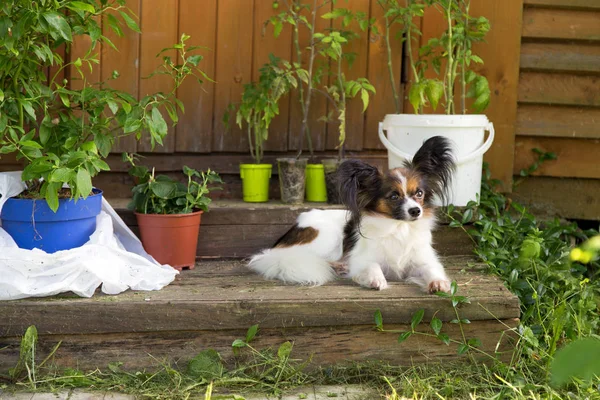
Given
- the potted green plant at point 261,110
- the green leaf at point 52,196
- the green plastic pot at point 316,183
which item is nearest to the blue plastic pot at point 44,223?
the green leaf at point 52,196

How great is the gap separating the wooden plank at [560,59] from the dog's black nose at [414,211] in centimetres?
176

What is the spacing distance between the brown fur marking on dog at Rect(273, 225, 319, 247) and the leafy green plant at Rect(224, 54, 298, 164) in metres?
0.71

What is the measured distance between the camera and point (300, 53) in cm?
414

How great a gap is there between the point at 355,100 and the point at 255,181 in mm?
880

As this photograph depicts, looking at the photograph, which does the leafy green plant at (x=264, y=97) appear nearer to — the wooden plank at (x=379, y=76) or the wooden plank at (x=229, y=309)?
the wooden plank at (x=379, y=76)

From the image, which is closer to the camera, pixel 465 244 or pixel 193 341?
pixel 193 341

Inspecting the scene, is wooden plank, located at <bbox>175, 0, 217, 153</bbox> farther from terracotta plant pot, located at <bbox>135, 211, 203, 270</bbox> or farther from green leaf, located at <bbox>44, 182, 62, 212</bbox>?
green leaf, located at <bbox>44, 182, 62, 212</bbox>

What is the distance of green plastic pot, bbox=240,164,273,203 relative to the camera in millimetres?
3941

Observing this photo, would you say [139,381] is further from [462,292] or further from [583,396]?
[583,396]

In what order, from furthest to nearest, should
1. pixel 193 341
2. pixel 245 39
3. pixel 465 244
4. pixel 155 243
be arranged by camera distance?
pixel 245 39 < pixel 465 244 < pixel 155 243 < pixel 193 341

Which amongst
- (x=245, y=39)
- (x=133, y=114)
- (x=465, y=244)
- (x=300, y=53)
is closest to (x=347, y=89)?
(x=300, y=53)

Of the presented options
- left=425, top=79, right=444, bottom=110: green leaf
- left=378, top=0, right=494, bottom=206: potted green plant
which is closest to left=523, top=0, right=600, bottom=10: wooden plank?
left=378, top=0, right=494, bottom=206: potted green plant

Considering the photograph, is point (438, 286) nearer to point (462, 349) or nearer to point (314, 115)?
point (462, 349)

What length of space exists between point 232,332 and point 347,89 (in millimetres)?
1641
